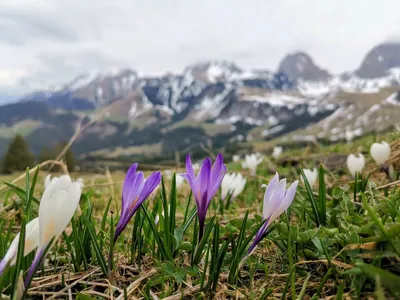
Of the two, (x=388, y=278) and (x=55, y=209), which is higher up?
(x=55, y=209)

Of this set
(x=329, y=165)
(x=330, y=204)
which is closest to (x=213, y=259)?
(x=330, y=204)

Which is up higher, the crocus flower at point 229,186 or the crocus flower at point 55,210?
the crocus flower at point 55,210

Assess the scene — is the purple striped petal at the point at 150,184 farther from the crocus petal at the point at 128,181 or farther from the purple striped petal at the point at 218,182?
the purple striped petal at the point at 218,182

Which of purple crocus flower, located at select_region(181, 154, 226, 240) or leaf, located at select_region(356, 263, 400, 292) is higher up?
purple crocus flower, located at select_region(181, 154, 226, 240)

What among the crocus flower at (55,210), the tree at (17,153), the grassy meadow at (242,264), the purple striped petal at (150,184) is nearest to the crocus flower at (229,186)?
the grassy meadow at (242,264)

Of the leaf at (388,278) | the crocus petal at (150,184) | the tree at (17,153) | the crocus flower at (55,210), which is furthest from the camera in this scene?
the tree at (17,153)

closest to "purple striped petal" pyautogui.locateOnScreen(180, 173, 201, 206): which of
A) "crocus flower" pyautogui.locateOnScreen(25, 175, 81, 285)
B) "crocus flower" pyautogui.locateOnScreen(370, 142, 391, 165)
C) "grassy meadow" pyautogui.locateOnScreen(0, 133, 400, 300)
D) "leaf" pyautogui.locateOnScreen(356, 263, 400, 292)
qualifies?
"grassy meadow" pyautogui.locateOnScreen(0, 133, 400, 300)

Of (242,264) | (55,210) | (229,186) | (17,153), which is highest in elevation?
(17,153)

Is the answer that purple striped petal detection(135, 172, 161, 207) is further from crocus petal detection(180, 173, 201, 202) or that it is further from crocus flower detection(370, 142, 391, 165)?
crocus flower detection(370, 142, 391, 165)

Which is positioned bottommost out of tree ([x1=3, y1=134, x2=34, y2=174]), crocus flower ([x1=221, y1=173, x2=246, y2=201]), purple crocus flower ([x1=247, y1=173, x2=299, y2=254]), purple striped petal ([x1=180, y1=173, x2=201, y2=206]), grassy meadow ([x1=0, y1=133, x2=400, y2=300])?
grassy meadow ([x1=0, y1=133, x2=400, y2=300])

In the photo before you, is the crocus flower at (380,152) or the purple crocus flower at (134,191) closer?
the purple crocus flower at (134,191)

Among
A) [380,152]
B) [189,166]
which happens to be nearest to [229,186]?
Result: [380,152]

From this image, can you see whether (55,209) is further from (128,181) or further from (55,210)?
(128,181)
